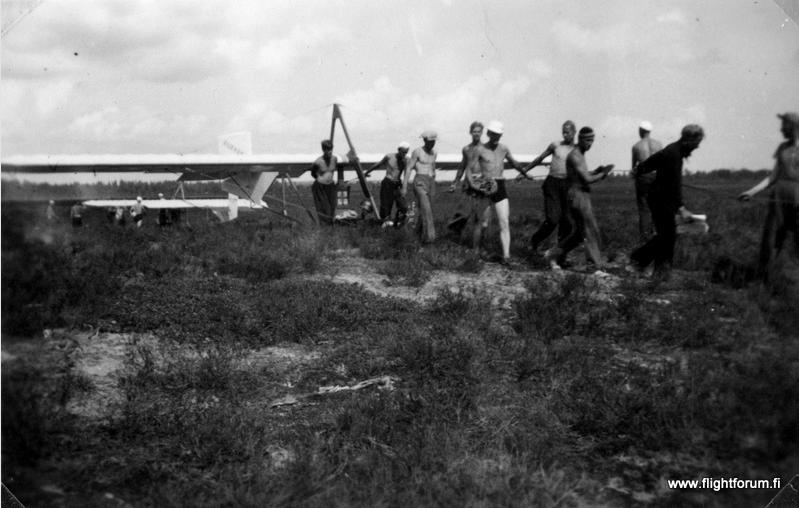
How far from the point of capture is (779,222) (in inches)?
80.8

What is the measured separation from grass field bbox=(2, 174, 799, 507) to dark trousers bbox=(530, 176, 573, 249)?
5.7 inches

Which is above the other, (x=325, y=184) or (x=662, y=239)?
(x=325, y=184)

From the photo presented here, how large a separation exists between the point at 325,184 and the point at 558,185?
7609 mm

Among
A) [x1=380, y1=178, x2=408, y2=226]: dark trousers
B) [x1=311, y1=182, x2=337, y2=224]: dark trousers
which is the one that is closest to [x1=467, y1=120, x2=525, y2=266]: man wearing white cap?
[x1=380, y1=178, x2=408, y2=226]: dark trousers

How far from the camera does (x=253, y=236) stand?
7375 millimetres

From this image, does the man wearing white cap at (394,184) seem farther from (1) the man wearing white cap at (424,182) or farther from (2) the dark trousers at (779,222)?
(2) the dark trousers at (779,222)

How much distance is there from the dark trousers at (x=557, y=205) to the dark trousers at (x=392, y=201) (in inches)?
74.0

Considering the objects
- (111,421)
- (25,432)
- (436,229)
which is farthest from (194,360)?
(436,229)

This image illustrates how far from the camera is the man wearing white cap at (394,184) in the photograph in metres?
4.28

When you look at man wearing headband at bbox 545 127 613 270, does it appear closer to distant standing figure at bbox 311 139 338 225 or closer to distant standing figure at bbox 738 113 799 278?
distant standing figure at bbox 738 113 799 278

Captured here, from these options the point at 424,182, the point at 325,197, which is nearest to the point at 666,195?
the point at 424,182

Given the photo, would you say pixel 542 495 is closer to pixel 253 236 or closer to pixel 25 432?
pixel 25 432

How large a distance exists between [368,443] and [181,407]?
1161 millimetres
